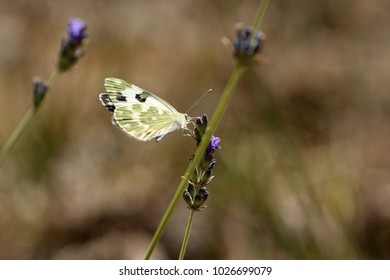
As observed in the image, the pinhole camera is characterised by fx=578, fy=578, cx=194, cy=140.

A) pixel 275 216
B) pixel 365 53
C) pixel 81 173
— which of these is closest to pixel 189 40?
pixel 365 53

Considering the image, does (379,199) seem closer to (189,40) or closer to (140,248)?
(140,248)

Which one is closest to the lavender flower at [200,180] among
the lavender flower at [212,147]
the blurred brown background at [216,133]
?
the lavender flower at [212,147]

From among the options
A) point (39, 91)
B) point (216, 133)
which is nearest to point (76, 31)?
point (39, 91)

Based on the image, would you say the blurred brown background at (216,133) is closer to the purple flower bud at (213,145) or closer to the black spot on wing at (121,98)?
the black spot on wing at (121,98)

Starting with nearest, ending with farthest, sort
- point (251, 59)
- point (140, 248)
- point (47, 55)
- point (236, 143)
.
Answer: point (251, 59) < point (140, 248) < point (236, 143) < point (47, 55)

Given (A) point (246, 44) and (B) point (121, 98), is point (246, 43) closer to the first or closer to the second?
(A) point (246, 44)

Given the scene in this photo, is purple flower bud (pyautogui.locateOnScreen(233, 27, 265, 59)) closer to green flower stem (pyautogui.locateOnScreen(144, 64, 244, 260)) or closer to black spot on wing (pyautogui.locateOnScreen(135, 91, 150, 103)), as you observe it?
green flower stem (pyautogui.locateOnScreen(144, 64, 244, 260))
